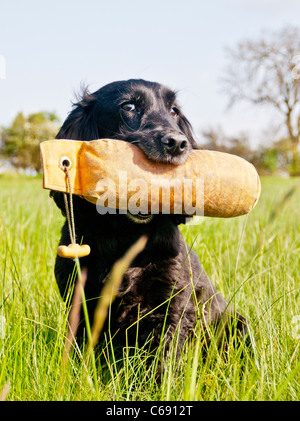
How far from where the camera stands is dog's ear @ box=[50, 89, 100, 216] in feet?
8.64

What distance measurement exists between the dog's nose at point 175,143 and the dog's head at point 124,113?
0.20 m

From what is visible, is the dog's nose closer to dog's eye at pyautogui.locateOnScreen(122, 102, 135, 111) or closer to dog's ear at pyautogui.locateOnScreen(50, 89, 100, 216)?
dog's eye at pyautogui.locateOnScreen(122, 102, 135, 111)

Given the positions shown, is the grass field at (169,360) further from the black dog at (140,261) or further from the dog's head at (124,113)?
the dog's head at (124,113)

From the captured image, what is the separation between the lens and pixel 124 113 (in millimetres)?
2508

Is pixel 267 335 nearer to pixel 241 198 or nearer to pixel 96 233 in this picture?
pixel 241 198

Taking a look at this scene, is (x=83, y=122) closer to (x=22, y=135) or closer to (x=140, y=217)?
(x=140, y=217)

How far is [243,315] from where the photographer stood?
255 cm

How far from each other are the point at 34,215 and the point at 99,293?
7.62 feet

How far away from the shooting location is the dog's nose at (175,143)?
1912 millimetres

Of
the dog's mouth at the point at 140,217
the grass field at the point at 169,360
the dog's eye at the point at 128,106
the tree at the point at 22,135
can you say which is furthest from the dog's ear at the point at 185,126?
the tree at the point at 22,135

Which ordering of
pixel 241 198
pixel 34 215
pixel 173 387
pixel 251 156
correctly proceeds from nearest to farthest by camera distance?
pixel 173 387
pixel 241 198
pixel 34 215
pixel 251 156

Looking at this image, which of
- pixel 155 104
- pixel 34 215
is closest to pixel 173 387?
pixel 155 104
